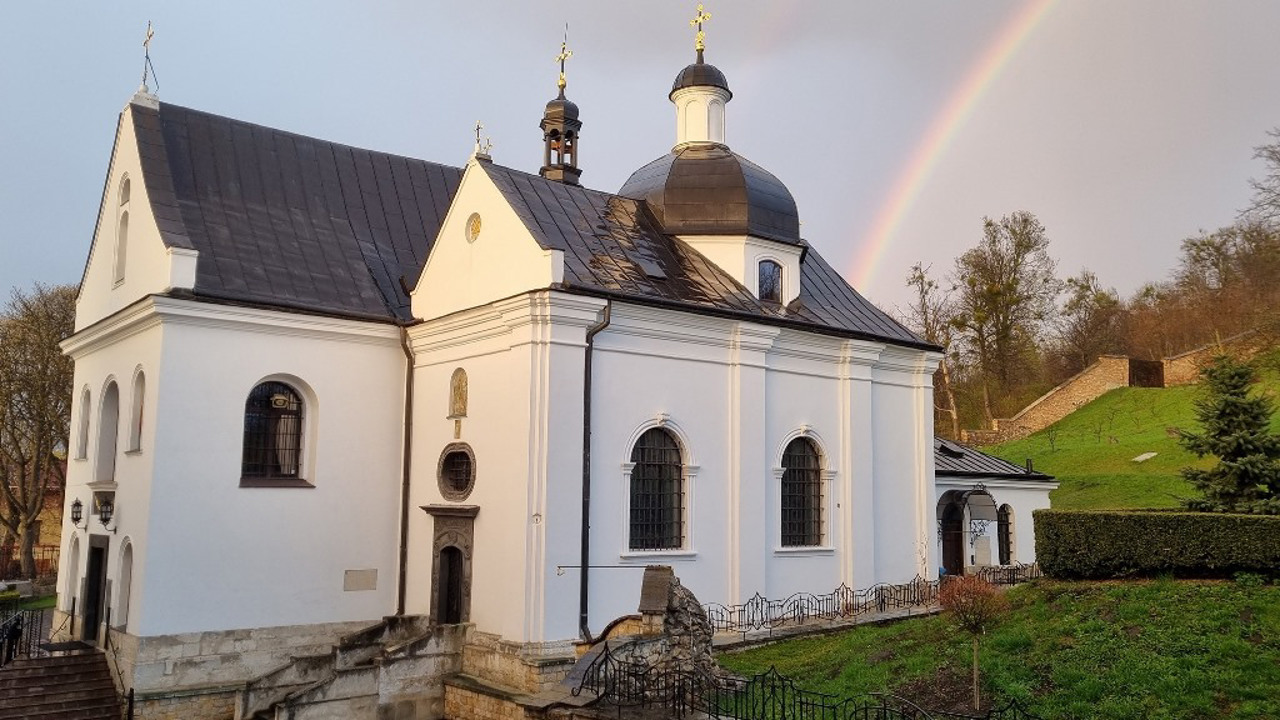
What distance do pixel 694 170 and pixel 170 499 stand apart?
11.7 m

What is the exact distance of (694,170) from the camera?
21.2 metres

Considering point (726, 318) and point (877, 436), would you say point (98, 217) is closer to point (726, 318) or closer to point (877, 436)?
point (726, 318)

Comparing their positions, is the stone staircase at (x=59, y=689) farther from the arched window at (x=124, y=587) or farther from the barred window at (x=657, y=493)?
the barred window at (x=657, y=493)

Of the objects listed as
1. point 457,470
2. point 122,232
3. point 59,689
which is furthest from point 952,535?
point 122,232

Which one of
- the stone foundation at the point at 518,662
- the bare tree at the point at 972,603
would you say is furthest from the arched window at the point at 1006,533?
the stone foundation at the point at 518,662

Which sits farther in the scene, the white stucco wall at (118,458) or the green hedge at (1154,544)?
the white stucco wall at (118,458)

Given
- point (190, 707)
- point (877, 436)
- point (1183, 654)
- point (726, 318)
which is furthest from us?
point (877, 436)

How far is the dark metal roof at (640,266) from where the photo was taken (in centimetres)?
1761

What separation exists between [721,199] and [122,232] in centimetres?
1167

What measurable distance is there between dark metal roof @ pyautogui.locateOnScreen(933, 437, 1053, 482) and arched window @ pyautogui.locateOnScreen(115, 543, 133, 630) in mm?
16865

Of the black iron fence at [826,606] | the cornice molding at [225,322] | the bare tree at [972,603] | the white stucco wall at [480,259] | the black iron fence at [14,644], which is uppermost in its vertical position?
the white stucco wall at [480,259]

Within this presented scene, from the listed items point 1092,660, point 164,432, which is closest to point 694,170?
point 164,432

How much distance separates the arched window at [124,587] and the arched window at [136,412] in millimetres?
1748

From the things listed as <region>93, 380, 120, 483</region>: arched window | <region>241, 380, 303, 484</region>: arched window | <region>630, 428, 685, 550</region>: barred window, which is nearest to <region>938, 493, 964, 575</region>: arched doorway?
<region>630, 428, 685, 550</region>: barred window
